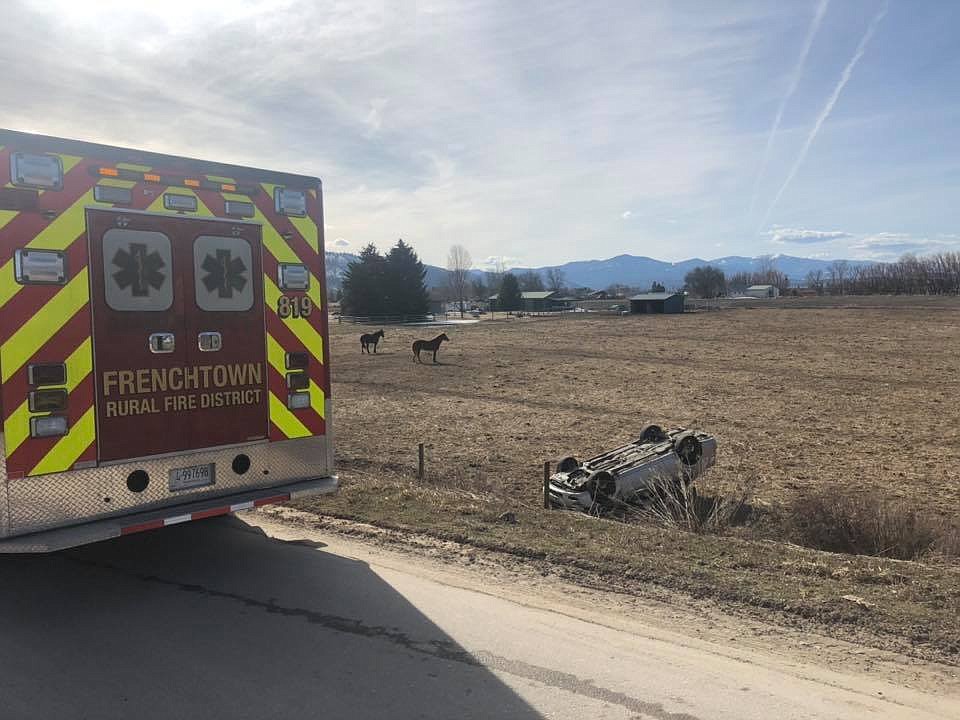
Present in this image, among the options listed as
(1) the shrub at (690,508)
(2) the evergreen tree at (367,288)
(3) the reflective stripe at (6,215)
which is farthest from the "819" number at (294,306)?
(2) the evergreen tree at (367,288)

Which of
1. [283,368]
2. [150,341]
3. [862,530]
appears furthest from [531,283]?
[150,341]

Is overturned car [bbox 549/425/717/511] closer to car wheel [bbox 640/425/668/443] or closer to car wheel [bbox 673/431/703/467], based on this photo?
car wheel [bbox 673/431/703/467]

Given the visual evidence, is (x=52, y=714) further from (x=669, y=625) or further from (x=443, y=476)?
(x=443, y=476)

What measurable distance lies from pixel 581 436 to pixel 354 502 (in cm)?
741

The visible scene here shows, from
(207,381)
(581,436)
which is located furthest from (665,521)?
(581,436)

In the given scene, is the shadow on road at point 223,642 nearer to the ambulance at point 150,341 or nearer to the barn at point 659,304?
the ambulance at point 150,341

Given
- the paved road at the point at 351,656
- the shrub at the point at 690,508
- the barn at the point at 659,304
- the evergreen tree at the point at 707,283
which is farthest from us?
the evergreen tree at the point at 707,283

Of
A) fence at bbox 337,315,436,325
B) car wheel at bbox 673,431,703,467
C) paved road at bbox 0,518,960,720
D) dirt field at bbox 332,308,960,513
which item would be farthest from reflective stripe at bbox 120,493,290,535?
fence at bbox 337,315,436,325

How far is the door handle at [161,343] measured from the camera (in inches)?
224

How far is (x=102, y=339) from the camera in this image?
5.46 m

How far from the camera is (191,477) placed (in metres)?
5.93

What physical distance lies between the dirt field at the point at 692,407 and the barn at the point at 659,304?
46844mm

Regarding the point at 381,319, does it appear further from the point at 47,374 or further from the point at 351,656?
the point at 351,656

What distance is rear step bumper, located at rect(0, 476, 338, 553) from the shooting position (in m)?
Result: 5.04
